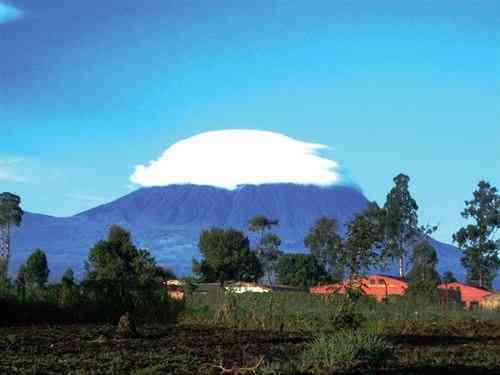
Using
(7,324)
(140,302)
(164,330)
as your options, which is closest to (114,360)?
(164,330)

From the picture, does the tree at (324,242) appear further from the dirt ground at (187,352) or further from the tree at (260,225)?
the dirt ground at (187,352)

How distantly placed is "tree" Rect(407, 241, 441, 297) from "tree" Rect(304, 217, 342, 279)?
32.9ft

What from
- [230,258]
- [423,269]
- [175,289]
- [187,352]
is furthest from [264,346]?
[230,258]

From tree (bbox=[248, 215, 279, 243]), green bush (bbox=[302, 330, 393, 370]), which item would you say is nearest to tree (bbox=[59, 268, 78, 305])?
green bush (bbox=[302, 330, 393, 370])

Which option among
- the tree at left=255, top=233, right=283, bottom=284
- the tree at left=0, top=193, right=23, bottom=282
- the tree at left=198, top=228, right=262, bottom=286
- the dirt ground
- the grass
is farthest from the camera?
the tree at left=0, top=193, right=23, bottom=282

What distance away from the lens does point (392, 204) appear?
114 meters

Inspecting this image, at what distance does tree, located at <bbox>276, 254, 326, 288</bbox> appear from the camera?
106m

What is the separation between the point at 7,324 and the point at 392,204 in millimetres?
93365

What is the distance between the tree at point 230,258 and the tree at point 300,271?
3.30 metres

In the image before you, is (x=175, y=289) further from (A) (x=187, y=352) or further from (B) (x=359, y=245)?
(A) (x=187, y=352)

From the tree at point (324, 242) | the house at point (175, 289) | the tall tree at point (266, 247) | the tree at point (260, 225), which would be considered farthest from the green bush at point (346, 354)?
the tree at point (260, 225)

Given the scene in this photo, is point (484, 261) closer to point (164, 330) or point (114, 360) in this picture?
point (164, 330)

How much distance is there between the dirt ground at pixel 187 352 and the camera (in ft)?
42.5

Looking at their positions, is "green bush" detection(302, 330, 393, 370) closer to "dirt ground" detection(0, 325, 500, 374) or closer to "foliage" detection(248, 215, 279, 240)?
"dirt ground" detection(0, 325, 500, 374)
